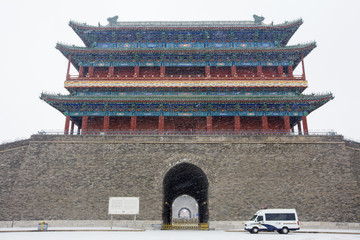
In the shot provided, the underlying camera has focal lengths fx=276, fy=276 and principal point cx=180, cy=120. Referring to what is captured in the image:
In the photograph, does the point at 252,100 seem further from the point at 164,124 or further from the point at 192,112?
the point at 164,124

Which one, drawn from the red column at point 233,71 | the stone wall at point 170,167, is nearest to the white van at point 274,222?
the stone wall at point 170,167

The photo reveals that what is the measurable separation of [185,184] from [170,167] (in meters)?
6.88

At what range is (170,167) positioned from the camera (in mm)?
19625

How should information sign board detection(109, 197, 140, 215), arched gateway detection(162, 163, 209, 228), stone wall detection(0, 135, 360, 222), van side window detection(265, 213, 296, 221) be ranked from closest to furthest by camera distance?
van side window detection(265, 213, 296, 221), information sign board detection(109, 197, 140, 215), stone wall detection(0, 135, 360, 222), arched gateway detection(162, 163, 209, 228)

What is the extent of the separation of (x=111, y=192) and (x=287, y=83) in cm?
1700

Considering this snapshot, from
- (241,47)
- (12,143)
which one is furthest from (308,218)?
(12,143)

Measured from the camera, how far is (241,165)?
1967 centimetres

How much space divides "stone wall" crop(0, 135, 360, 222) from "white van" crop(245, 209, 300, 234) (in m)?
2.39

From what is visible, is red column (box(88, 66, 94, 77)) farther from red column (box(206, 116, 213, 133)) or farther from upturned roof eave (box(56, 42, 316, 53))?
red column (box(206, 116, 213, 133))

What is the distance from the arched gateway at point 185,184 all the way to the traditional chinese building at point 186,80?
323 cm

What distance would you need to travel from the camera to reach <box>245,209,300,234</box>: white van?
52.3ft

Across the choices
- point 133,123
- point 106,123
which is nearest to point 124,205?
point 133,123

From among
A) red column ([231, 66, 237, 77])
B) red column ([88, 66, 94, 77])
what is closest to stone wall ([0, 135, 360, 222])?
red column ([231, 66, 237, 77])

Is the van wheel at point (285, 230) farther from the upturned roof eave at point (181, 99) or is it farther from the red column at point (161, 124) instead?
the red column at point (161, 124)
